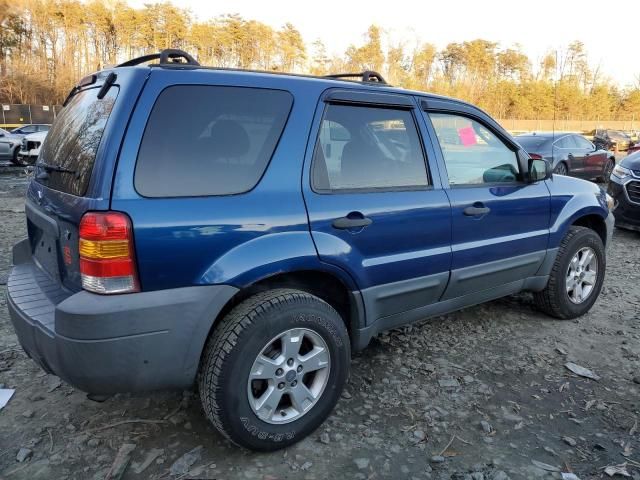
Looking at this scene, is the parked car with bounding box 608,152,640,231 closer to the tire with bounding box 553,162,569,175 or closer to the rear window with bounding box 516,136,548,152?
the rear window with bounding box 516,136,548,152

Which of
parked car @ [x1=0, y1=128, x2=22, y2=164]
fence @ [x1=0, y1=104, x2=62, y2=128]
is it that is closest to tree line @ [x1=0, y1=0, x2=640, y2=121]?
fence @ [x1=0, y1=104, x2=62, y2=128]

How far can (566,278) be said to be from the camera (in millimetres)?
4066

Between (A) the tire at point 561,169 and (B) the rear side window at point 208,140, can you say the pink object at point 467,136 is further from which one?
(A) the tire at point 561,169

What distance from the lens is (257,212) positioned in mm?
2307

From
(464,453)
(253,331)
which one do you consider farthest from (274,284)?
(464,453)

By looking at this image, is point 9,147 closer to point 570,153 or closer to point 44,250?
point 44,250

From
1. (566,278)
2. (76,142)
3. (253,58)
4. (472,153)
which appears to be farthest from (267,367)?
(253,58)

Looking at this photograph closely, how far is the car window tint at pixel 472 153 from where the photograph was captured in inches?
127

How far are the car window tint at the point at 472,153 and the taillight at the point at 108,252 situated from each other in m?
2.00

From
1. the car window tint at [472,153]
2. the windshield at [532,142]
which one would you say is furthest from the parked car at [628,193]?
the car window tint at [472,153]

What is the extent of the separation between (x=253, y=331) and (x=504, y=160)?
2.35 m

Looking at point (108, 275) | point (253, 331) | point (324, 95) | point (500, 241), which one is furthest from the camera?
point (500, 241)

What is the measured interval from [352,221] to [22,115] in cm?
3882

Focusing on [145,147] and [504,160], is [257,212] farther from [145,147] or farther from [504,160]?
[504,160]
